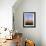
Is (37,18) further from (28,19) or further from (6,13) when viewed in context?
(6,13)

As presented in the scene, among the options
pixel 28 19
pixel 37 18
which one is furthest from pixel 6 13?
pixel 37 18

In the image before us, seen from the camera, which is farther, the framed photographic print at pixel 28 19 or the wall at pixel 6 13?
the framed photographic print at pixel 28 19

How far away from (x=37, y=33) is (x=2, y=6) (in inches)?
86.5

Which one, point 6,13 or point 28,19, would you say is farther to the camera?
point 28,19

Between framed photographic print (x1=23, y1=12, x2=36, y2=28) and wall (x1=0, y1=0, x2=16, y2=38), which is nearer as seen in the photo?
wall (x1=0, y1=0, x2=16, y2=38)

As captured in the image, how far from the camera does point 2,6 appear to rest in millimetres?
4523

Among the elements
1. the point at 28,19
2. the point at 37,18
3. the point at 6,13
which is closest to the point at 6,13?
the point at 6,13

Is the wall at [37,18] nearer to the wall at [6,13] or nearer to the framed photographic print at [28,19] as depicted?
the framed photographic print at [28,19]

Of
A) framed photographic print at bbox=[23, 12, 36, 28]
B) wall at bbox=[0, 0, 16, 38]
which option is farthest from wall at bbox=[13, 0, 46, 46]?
wall at bbox=[0, 0, 16, 38]

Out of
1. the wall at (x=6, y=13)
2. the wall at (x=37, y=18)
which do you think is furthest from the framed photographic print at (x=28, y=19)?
the wall at (x=6, y=13)

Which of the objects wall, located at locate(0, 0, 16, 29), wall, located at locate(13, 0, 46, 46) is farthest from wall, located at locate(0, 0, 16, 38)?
wall, located at locate(13, 0, 46, 46)

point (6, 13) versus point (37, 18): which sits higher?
point (6, 13)

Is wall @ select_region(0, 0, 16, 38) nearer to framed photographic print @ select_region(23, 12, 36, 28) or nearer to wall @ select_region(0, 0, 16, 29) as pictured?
wall @ select_region(0, 0, 16, 29)

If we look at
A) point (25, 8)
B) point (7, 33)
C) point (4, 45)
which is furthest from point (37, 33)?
point (4, 45)
